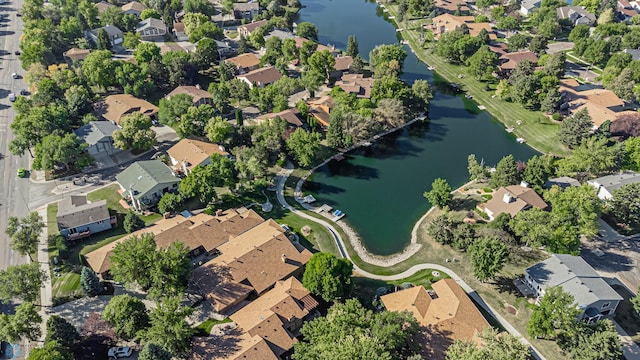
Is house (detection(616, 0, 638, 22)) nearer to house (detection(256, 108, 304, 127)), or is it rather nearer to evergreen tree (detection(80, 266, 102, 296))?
house (detection(256, 108, 304, 127))

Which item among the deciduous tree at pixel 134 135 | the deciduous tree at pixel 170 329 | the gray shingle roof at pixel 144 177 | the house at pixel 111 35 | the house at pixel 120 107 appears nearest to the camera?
the deciduous tree at pixel 170 329

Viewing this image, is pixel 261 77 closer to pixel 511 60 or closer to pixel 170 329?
pixel 511 60

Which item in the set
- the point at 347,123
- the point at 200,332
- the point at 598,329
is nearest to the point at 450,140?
the point at 347,123

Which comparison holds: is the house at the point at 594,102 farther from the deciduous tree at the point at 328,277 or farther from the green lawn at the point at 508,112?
the deciduous tree at the point at 328,277

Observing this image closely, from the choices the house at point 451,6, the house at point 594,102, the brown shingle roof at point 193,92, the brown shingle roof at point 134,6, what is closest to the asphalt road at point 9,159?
the brown shingle roof at point 134,6

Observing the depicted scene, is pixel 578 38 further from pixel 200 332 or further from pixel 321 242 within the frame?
pixel 200 332

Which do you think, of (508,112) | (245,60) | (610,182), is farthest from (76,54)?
(610,182)
